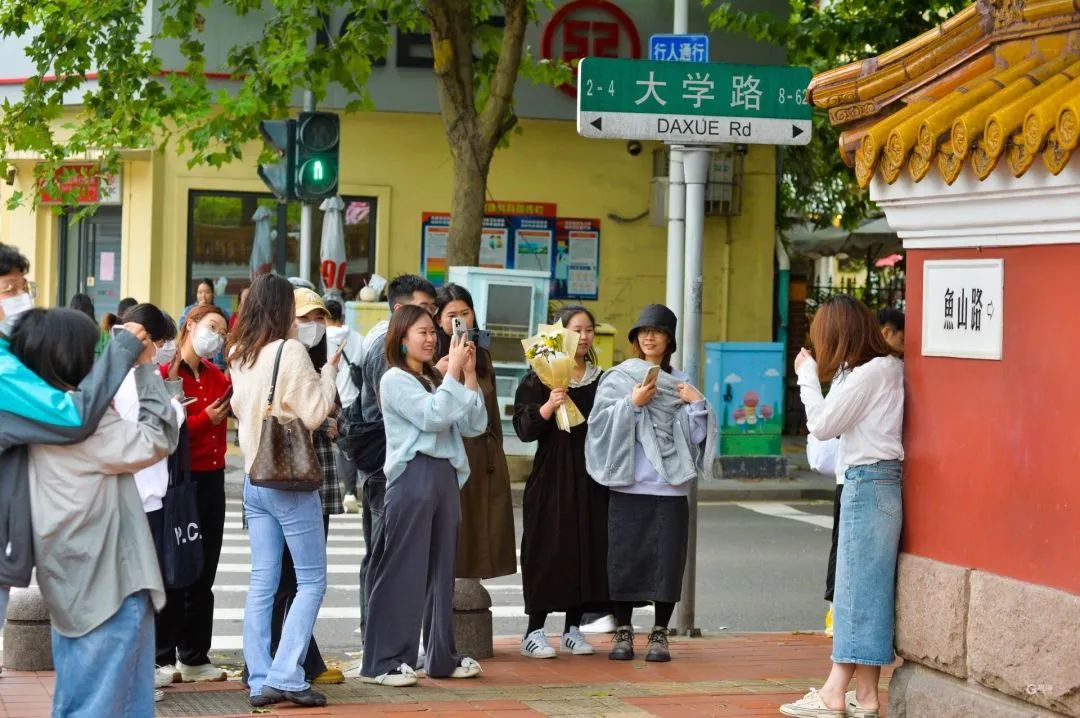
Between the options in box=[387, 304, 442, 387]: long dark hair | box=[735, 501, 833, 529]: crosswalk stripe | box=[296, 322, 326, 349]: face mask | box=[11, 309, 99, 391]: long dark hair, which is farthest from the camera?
box=[735, 501, 833, 529]: crosswalk stripe

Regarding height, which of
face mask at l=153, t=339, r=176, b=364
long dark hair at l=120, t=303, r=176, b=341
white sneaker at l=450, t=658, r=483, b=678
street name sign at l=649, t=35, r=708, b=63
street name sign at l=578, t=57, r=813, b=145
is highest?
street name sign at l=649, t=35, r=708, b=63

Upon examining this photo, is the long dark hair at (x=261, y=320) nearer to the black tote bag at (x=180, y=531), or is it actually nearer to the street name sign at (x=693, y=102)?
the black tote bag at (x=180, y=531)

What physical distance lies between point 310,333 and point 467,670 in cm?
173

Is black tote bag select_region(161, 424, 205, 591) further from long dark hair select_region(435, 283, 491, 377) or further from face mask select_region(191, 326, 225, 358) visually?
long dark hair select_region(435, 283, 491, 377)

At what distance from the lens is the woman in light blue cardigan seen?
272 inches

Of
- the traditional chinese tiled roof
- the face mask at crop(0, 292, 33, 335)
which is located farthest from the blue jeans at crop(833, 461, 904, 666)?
the face mask at crop(0, 292, 33, 335)

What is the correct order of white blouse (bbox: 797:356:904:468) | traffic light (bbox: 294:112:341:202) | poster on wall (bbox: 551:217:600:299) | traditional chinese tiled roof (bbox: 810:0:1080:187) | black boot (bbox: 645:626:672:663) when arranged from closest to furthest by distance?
traditional chinese tiled roof (bbox: 810:0:1080:187) → white blouse (bbox: 797:356:904:468) → black boot (bbox: 645:626:672:663) → traffic light (bbox: 294:112:341:202) → poster on wall (bbox: 551:217:600:299)

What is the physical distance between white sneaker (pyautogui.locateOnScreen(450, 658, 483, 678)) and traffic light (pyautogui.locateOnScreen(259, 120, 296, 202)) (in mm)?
6986

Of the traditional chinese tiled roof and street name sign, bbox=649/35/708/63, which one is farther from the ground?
street name sign, bbox=649/35/708/63

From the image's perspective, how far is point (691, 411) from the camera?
8.10m

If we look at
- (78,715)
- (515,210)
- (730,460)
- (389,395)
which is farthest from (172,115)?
(78,715)

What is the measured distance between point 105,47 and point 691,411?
10.1m

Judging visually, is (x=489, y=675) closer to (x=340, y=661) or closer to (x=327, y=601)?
(x=340, y=661)

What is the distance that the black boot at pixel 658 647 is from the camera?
7.91m
